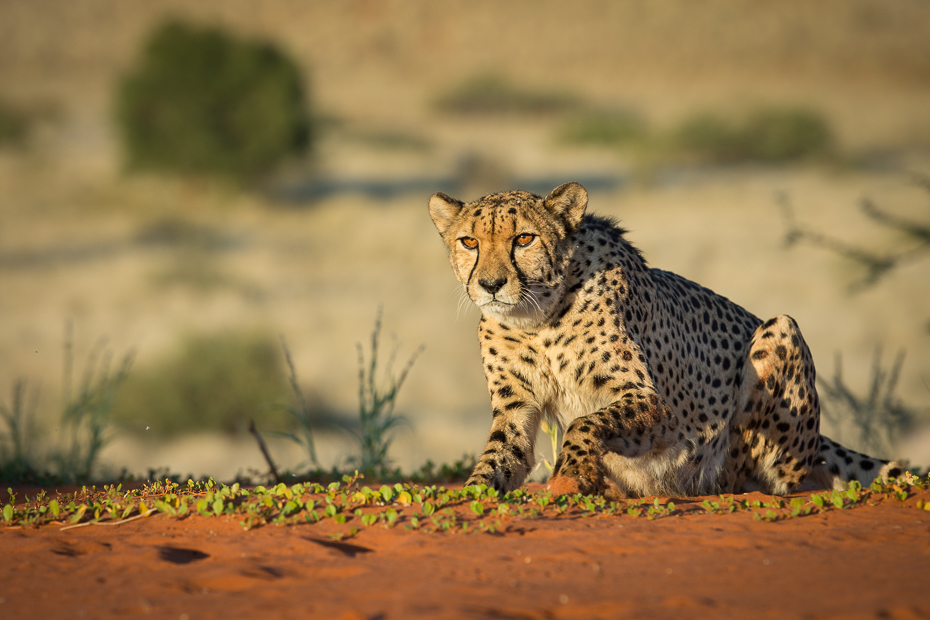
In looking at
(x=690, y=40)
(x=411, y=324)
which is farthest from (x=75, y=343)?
(x=690, y=40)

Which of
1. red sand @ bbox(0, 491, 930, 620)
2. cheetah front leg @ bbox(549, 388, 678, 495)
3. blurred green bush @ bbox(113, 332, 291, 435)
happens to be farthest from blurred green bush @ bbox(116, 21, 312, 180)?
red sand @ bbox(0, 491, 930, 620)

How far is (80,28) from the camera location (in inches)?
1614

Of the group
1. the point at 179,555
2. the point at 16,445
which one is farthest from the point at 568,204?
the point at 16,445

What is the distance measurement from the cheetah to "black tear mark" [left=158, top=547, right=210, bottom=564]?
4.11 ft

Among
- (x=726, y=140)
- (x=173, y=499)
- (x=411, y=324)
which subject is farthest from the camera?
(x=726, y=140)

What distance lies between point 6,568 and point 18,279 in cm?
2072

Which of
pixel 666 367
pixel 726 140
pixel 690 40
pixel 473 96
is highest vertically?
pixel 690 40

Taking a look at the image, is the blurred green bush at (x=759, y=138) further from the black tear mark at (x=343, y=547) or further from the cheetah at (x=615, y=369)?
the black tear mark at (x=343, y=547)

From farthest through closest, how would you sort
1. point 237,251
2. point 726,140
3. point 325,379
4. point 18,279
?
point 726,140 < point 237,251 < point 18,279 < point 325,379

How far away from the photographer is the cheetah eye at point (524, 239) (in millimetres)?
4234

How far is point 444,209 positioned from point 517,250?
1.84 feet

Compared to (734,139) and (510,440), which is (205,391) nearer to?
(510,440)

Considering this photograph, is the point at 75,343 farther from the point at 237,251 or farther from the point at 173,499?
the point at 173,499

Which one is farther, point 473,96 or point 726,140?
point 473,96
